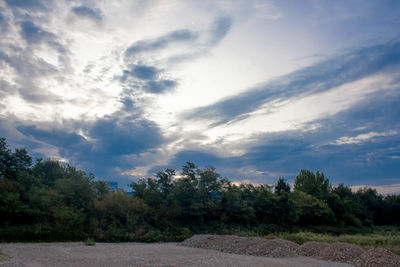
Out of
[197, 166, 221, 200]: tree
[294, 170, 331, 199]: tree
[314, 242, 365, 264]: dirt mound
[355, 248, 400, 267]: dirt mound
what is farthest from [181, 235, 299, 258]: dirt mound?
[294, 170, 331, 199]: tree

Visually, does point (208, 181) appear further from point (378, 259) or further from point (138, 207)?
point (378, 259)

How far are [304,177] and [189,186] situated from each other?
1024 inches

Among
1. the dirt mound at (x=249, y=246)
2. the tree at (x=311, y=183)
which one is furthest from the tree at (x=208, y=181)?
the tree at (x=311, y=183)

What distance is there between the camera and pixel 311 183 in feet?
145

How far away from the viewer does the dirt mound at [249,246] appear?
15375mm

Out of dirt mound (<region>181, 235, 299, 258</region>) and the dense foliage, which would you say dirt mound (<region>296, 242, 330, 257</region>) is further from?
the dense foliage

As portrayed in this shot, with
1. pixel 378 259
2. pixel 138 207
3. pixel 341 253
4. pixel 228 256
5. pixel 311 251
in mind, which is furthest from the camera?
pixel 138 207

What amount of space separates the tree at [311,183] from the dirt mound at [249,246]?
27.9 metres

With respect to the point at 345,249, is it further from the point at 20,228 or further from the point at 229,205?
the point at 20,228

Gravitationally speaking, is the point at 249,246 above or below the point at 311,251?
above

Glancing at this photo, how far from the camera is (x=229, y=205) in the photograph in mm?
27109

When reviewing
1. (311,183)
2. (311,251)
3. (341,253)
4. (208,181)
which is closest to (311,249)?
(311,251)

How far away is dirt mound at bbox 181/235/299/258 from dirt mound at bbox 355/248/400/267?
318 centimetres

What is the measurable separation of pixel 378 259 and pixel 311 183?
3257cm
